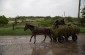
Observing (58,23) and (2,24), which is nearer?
(58,23)

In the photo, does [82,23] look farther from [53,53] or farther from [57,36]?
[53,53]

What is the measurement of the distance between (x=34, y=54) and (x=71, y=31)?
501 centimetres

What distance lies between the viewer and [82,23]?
28.7 m

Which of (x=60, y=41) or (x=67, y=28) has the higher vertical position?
(x=67, y=28)

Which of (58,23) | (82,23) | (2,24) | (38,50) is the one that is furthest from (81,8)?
(38,50)

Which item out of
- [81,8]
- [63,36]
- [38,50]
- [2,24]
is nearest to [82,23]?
[81,8]

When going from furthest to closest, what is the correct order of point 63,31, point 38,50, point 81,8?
point 81,8 < point 63,31 < point 38,50

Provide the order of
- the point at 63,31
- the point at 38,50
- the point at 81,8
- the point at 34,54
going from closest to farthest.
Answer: the point at 34,54
the point at 38,50
the point at 63,31
the point at 81,8

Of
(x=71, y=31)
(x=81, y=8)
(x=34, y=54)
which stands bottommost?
(x=34, y=54)

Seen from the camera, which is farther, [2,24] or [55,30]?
[2,24]

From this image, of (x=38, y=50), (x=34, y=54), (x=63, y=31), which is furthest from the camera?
(x=63, y=31)

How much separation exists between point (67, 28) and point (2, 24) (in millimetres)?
16705

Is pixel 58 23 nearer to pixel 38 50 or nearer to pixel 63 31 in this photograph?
pixel 63 31

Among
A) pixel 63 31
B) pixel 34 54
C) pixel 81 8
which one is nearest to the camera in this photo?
pixel 34 54
